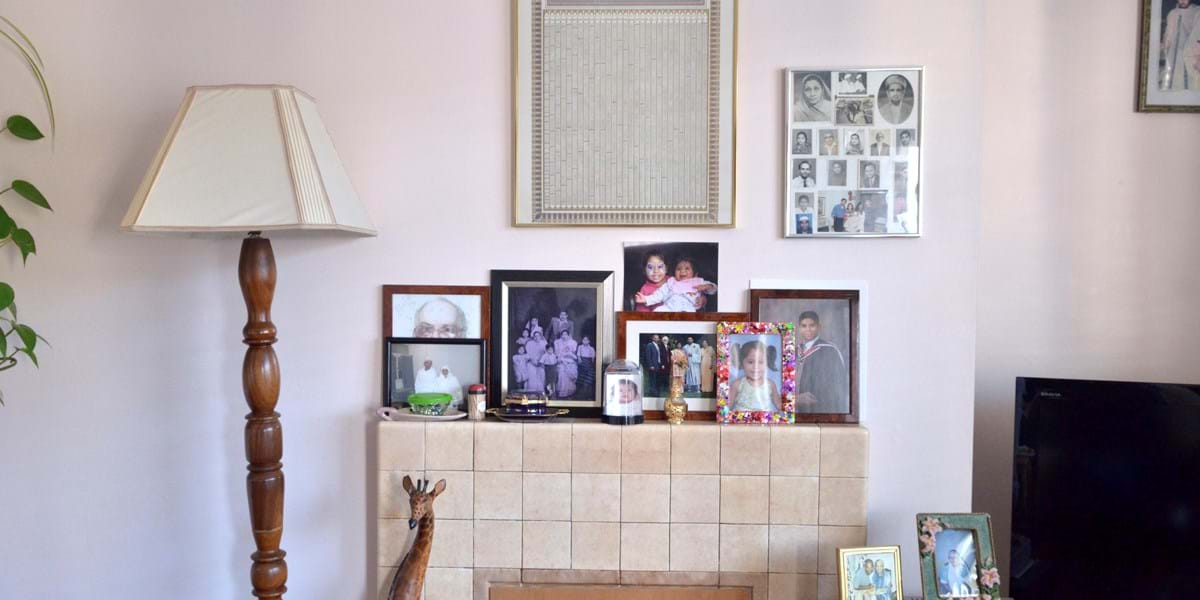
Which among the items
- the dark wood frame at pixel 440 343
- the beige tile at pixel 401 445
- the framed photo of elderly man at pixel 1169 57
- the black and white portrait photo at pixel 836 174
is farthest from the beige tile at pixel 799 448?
the framed photo of elderly man at pixel 1169 57

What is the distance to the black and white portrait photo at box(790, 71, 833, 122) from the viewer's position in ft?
5.55

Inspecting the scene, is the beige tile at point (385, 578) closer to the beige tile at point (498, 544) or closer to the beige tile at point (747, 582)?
the beige tile at point (498, 544)

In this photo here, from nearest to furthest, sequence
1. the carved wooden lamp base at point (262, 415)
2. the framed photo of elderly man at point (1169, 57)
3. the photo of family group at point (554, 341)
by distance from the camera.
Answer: the carved wooden lamp base at point (262, 415) → the photo of family group at point (554, 341) → the framed photo of elderly man at point (1169, 57)

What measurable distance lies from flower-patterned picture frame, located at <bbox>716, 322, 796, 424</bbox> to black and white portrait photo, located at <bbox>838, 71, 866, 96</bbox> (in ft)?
1.83

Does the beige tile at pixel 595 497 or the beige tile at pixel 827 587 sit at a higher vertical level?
the beige tile at pixel 595 497

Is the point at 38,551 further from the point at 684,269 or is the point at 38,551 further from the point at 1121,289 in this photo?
the point at 1121,289

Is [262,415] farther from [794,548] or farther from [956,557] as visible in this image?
[956,557]

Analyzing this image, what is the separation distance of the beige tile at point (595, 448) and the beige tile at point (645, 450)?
2cm

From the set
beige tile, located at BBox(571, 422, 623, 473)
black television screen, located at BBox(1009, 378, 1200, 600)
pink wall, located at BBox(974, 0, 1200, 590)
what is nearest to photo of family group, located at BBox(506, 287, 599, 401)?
beige tile, located at BBox(571, 422, 623, 473)

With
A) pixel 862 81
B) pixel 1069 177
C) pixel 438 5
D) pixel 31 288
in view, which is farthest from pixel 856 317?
pixel 31 288

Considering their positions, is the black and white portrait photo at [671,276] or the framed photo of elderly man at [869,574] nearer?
the framed photo of elderly man at [869,574]

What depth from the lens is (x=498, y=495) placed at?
1674 mm

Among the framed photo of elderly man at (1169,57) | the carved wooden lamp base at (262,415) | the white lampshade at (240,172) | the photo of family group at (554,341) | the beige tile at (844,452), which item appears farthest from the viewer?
the framed photo of elderly man at (1169,57)

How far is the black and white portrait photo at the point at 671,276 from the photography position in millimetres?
1723
